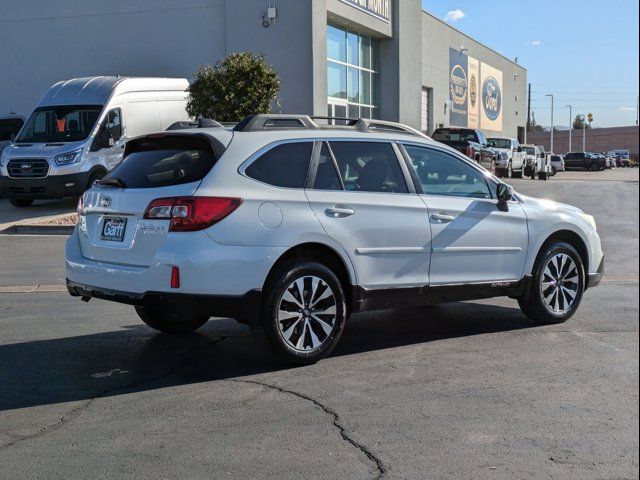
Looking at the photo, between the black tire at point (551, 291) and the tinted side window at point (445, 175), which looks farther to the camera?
the black tire at point (551, 291)

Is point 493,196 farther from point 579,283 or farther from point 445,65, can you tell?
point 445,65

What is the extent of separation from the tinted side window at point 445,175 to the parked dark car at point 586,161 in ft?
211

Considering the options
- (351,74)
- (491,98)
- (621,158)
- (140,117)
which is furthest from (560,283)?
(621,158)

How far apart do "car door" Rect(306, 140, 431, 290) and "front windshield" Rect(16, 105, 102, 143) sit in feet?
43.9

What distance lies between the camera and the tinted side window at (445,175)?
22.1 ft

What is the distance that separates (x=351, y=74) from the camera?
30.8 metres

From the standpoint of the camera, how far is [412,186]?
6.59m

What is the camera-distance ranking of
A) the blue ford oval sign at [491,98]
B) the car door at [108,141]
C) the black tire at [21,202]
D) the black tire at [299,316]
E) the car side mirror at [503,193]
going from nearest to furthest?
1. the black tire at [299,316]
2. the car side mirror at [503,193]
3. the car door at [108,141]
4. the black tire at [21,202]
5. the blue ford oval sign at [491,98]

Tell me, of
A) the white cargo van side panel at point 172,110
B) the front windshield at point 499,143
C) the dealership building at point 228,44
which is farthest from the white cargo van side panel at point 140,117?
the front windshield at point 499,143

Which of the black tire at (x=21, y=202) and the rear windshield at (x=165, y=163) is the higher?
the rear windshield at (x=165, y=163)

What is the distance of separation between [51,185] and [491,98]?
42622 mm

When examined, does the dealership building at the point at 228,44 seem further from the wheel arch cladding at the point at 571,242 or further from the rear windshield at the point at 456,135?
the wheel arch cladding at the point at 571,242

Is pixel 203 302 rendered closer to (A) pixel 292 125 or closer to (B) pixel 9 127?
(A) pixel 292 125

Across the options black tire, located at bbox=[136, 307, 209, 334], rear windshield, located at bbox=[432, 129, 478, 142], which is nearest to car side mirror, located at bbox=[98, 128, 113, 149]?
black tire, located at bbox=[136, 307, 209, 334]
